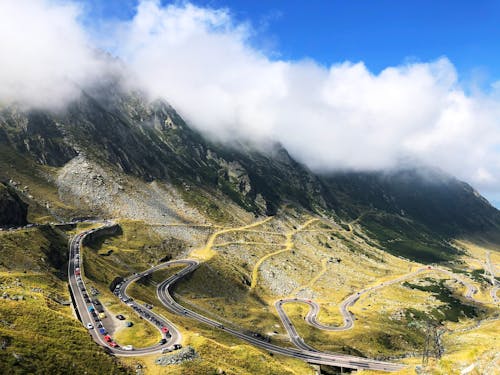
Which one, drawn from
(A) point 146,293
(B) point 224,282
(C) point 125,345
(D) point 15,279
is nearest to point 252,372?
(C) point 125,345

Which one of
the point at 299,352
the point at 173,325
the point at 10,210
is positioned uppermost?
the point at 10,210

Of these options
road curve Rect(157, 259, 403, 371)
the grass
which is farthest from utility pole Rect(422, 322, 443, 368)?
the grass

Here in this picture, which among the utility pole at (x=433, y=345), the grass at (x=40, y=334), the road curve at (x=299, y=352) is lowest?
the road curve at (x=299, y=352)

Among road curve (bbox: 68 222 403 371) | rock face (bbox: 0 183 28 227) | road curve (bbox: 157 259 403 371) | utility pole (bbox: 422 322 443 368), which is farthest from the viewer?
rock face (bbox: 0 183 28 227)

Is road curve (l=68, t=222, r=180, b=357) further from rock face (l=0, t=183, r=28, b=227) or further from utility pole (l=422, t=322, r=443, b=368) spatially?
utility pole (l=422, t=322, r=443, b=368)

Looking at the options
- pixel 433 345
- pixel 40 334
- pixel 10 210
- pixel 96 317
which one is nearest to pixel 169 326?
pixel 96 317

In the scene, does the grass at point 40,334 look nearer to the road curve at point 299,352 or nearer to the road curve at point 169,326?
the road curve at point 169,326

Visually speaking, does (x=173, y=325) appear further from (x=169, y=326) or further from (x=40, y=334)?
(x=40, y=334)

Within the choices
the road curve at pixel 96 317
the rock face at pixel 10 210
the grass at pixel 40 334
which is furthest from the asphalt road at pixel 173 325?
the rock face at pixel 10 210
